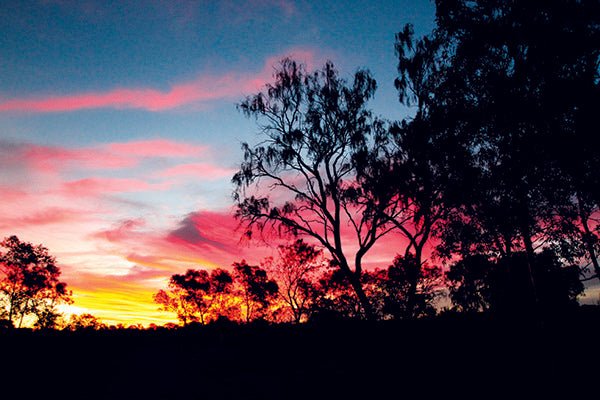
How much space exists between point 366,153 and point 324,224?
4942 millimetres

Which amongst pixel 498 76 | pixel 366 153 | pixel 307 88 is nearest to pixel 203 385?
pixel 498 76

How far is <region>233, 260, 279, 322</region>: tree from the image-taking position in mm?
47656

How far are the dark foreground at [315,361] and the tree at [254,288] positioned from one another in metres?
35.2

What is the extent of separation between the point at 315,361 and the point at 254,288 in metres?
38.6

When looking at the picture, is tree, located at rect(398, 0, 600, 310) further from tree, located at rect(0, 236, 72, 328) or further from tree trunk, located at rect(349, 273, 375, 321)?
tree, located at rect(0, 236, 72, 328)

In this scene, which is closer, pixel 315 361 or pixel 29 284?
pixel 315 361

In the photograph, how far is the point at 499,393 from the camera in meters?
8.09

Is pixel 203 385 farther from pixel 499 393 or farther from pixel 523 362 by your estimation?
pixel 523 362

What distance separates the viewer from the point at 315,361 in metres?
10.8

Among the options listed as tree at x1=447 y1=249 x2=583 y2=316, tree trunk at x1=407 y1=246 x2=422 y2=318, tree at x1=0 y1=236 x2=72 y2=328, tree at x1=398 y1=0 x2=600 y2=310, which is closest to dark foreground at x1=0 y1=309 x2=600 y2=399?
tree at x1=398 y1=0 x2=600 y2=310

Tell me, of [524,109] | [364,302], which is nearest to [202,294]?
[364,302]

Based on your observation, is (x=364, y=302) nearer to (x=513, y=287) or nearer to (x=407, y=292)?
(x=407, y=292)

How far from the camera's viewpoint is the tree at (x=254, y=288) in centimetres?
4766

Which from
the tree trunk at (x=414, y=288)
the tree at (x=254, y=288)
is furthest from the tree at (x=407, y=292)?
the tree at (x=254, y=288)
